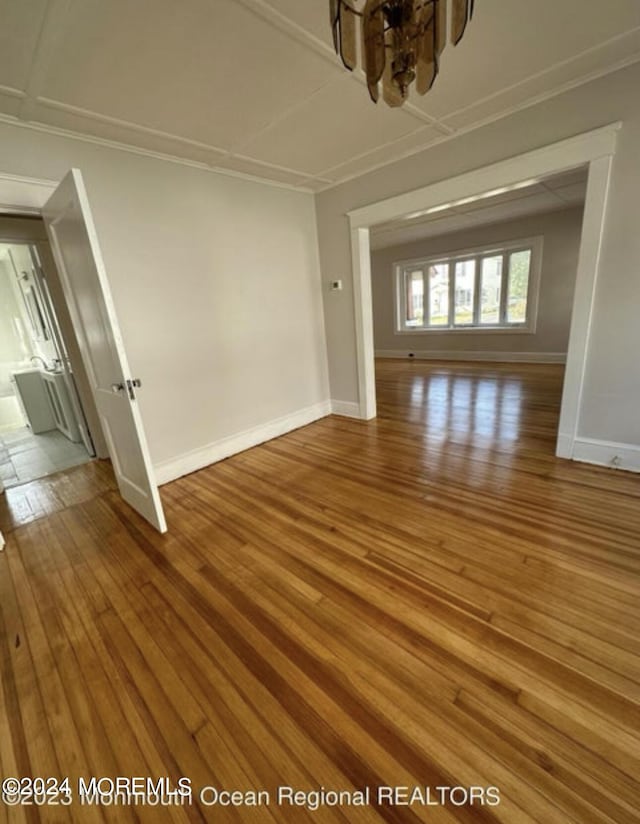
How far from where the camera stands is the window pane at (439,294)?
7254mm

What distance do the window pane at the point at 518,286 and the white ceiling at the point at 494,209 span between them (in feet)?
2.39

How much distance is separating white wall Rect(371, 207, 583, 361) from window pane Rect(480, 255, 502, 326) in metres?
0.33

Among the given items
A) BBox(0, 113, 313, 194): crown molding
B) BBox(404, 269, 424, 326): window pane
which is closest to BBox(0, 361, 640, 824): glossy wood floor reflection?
BBox(0, 113, 313, 194): crown molding

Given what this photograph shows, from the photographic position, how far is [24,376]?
4535 mm

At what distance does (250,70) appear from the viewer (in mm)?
1795

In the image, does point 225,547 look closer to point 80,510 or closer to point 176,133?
point 80,510

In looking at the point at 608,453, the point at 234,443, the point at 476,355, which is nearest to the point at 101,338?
the point at 234,443

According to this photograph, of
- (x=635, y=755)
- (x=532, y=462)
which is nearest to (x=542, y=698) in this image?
(x=635, y=755)

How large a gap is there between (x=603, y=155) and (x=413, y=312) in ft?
19.2

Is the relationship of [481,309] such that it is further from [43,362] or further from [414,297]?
[43,362]

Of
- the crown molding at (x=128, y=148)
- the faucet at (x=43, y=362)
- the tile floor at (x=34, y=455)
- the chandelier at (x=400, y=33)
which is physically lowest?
the tile floor at (x=34, y=455)

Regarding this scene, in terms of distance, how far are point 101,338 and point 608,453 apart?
3765 millimetres

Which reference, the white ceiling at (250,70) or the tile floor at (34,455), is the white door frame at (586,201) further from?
the tile floor at (34,455)

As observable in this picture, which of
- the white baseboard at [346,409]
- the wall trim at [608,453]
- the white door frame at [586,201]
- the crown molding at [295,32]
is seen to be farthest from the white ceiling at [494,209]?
the wall trim at [608,453]
